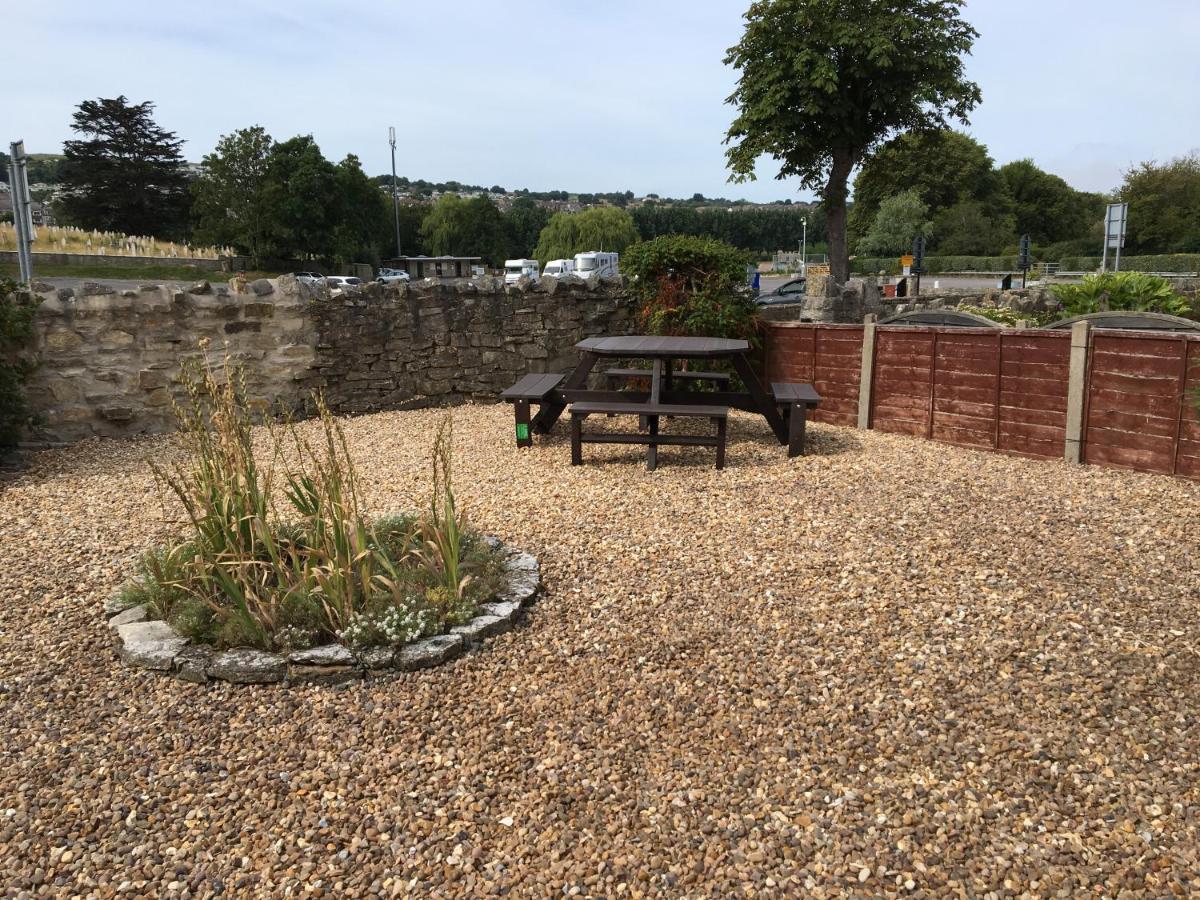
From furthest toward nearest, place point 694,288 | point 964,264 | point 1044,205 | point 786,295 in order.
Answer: point 1044,205 < point 964,264 < point 786,295 < point 694,288

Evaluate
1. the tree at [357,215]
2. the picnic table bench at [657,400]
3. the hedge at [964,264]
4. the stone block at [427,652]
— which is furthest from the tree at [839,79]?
the tree at [357,215]

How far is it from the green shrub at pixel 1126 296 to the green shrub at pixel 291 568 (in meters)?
11.2

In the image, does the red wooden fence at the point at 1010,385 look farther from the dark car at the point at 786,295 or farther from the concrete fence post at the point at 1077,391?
the dark car at the point at 786,295

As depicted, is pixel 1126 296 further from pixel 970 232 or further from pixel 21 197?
pixel 970 232

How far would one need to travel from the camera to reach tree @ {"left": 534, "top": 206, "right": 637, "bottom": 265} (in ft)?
188

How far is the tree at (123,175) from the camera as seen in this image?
49.1 meters

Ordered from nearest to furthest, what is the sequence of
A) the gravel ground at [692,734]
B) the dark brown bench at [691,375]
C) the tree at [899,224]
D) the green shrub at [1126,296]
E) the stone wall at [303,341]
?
the gravel ground at [692,734] → the dark brown bench at [691,375] → the stone wall at [303,341] → the green shrub at [1126,296] → the tree at [899,224]

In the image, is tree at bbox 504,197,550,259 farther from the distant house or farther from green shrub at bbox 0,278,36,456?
green shrub at bbox 0,278,36,456

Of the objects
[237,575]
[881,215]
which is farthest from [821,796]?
[881,215]

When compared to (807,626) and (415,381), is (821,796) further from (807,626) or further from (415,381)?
(415,381)

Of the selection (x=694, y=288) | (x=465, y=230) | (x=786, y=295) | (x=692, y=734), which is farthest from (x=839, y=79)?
(x=465, y=230)

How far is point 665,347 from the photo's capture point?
6.90 meters

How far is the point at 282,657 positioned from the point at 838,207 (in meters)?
17.6

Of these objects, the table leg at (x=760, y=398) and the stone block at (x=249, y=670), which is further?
the table leg at (x=760, y=398)
